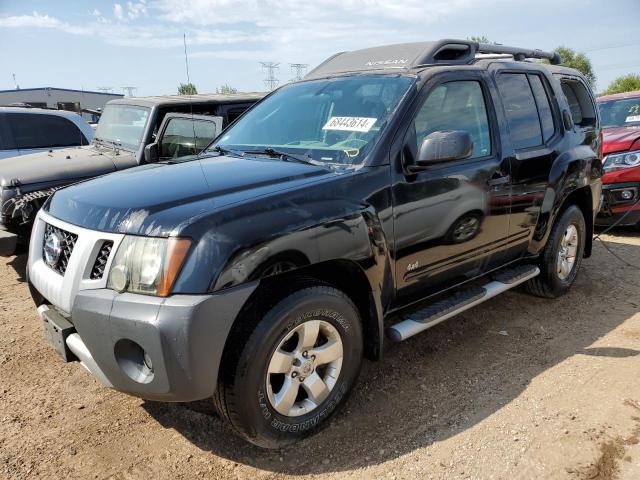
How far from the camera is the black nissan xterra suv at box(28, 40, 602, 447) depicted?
2248 millimetres

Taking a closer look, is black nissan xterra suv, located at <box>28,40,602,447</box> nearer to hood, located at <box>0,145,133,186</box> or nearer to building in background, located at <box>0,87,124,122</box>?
hood, located at <box>0,145,133,186</box>

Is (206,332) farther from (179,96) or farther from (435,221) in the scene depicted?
(179,96)

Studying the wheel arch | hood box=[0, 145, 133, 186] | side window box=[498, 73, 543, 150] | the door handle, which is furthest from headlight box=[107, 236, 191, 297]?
hood box=[0, 145, 133, 186]

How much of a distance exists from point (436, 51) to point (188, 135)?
3251 millimetres

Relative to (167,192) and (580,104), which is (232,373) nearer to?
(167,192)

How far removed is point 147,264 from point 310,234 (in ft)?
2.45

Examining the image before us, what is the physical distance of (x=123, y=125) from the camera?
658cm

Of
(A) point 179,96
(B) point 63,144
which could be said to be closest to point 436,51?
(A) point 179,96

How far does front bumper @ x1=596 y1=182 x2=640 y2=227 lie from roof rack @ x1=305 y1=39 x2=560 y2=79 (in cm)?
333

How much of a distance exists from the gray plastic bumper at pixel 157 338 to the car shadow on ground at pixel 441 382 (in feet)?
1.63

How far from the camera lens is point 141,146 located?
6.04 metres

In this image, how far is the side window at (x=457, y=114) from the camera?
3.27m

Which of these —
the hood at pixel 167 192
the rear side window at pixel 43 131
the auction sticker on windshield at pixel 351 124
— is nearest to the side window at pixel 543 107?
the auction sticker on windshield at pixel 351 124

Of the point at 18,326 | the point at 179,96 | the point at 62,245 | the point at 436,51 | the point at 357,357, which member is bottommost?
the point at 18,326
